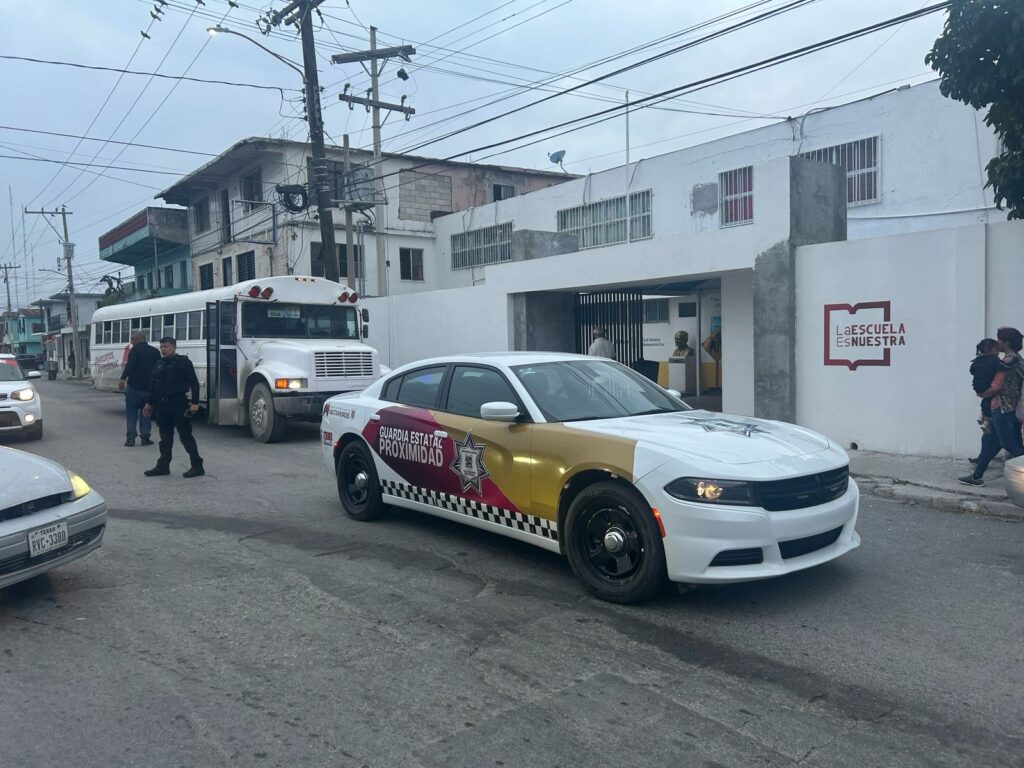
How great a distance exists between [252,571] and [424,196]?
1038 inches

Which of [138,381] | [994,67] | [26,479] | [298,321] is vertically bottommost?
[26,479]

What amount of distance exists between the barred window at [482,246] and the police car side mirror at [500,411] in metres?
21.3

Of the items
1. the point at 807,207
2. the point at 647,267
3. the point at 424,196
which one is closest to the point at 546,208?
the point at 424,196

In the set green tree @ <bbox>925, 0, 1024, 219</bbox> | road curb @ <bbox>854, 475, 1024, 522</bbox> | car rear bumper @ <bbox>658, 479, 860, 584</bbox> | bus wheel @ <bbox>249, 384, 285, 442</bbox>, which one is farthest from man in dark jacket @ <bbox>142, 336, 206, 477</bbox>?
green tree @ <bbox>925, 0, 1024, 219</bbox>

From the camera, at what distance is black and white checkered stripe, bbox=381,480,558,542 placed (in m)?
5.55

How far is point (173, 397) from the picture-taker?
9.70 m

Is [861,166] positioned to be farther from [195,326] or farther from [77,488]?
[77,488]

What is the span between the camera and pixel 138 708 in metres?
3.77

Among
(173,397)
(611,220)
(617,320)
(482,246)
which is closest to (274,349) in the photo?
(173,397)

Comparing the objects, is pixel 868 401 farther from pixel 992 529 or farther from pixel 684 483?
pixel 684 483

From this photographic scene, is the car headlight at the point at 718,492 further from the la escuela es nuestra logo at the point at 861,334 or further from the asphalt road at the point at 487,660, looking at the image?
the la escuela es nuestra logo at the point at 861,334

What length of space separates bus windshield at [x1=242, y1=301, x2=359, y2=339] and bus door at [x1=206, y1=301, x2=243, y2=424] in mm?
285

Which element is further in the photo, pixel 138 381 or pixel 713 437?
pixel 138 381

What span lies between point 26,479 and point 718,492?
14.0 ft
